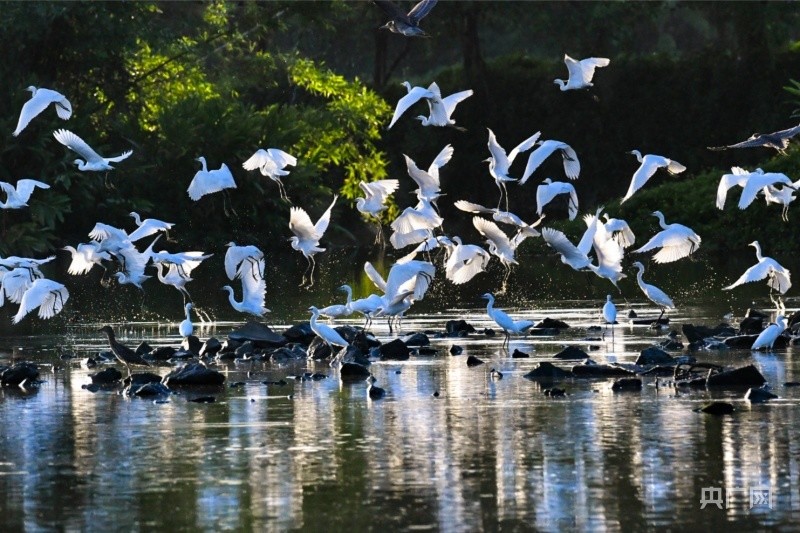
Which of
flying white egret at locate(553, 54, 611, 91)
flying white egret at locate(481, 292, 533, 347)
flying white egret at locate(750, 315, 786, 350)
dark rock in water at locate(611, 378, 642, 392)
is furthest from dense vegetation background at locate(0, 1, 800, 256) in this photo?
dark rock in water at locate(611, 378, 642, 392)

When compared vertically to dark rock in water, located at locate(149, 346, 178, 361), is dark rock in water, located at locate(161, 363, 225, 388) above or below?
below

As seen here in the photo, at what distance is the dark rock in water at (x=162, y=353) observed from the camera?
801 inches

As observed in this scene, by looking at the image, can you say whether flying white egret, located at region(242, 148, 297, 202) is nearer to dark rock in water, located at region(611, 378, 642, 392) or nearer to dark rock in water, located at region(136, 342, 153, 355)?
dark rock in water, located at region(136, 342, 153, 355)

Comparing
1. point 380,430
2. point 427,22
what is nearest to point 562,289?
point 380,430

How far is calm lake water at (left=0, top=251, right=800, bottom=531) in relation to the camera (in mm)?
11414

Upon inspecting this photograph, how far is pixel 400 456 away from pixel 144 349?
27.1 feet

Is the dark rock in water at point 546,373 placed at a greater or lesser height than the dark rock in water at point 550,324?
lesser

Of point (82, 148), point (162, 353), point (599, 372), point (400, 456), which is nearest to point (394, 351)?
point (162, 353)

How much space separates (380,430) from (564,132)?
38.9 m

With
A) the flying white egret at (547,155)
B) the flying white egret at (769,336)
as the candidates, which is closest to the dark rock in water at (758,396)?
the flying white egret at (769,336)

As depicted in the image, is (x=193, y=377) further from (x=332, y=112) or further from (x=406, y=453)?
(x=332, y=112)

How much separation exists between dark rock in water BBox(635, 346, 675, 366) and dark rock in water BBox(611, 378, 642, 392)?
60.1 inches

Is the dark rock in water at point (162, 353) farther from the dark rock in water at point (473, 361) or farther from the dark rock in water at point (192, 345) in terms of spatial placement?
the dark rock in water at point (473, 361)

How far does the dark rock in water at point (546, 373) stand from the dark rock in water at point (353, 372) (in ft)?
5.46
